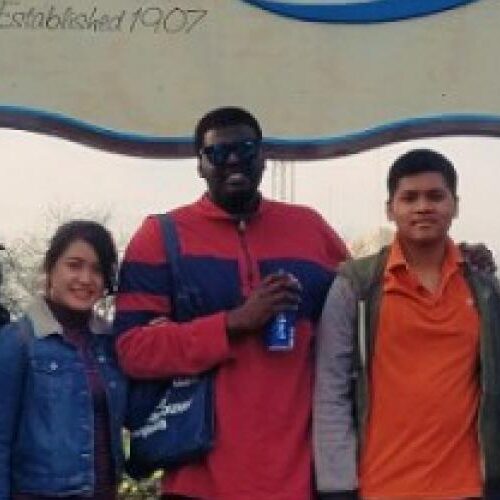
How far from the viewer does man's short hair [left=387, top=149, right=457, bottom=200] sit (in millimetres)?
3895

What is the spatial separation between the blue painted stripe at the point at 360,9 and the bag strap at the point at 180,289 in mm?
1983

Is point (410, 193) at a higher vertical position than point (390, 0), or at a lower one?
lower

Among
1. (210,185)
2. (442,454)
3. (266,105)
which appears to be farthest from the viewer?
(266,105)

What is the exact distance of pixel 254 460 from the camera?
12.5 ft

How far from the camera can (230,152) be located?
3.96m

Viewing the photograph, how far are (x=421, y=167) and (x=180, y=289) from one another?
0.84 m

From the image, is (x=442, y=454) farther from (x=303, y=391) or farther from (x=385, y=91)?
(x=385, y=91)

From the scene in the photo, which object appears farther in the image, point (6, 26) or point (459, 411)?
point (6, 26)

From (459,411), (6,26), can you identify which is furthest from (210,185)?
(6,26)

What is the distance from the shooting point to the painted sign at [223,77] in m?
5.52

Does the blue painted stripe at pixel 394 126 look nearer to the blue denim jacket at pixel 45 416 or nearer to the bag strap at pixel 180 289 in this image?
the bag strap at pixel 180 289

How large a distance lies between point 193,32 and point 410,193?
1.99 meters

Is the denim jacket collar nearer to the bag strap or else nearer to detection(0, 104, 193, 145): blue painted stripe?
the bag strap

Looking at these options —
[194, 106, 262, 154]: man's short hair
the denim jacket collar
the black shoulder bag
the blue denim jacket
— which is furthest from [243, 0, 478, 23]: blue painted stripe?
the blue denim jacket
